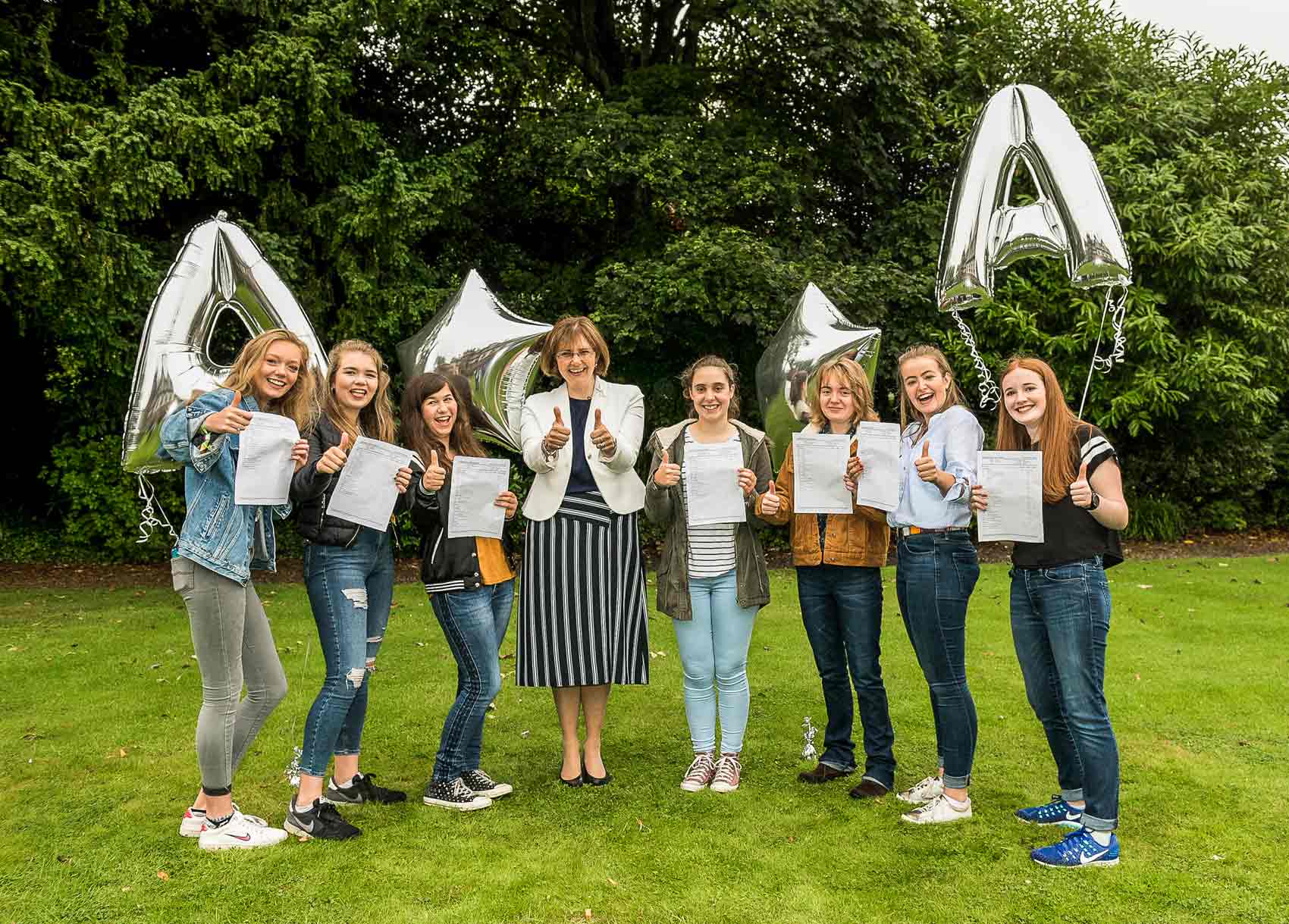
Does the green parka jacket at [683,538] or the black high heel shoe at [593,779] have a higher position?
the green parka jacket at [683,538]

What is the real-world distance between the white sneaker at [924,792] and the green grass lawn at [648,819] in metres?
0.09

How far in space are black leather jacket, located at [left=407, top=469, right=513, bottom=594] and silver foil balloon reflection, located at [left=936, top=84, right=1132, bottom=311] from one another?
256 cm

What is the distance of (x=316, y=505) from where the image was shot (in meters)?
4.00

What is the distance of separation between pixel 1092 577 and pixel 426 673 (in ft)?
16.2

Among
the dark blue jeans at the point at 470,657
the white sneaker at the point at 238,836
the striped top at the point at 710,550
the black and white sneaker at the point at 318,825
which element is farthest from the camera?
the striped top at the point at 710,550

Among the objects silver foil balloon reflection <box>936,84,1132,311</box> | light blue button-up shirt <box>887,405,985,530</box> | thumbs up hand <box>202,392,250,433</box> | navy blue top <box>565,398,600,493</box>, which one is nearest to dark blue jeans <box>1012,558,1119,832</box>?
light blue button-up shirt <box>887,405,985,530</box>

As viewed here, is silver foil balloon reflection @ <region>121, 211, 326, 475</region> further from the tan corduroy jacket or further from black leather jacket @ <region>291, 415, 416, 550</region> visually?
the tan corduroy jacket

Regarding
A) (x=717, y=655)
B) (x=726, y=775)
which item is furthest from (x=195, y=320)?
(x=726, y=775)

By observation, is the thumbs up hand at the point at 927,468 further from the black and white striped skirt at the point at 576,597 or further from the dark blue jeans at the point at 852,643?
the black and white striped skirt at the point at 576,597

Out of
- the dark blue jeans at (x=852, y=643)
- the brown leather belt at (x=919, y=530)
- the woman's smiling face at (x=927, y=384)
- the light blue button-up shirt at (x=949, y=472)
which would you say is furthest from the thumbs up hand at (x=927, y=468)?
the dark blue jeans at (x=852, y=643)

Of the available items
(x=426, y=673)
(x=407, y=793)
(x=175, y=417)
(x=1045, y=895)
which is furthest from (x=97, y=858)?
(x=1045, y=895)

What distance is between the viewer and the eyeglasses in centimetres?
459

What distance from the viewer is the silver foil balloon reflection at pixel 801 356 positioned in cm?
559

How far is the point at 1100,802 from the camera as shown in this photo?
3.75 meters
